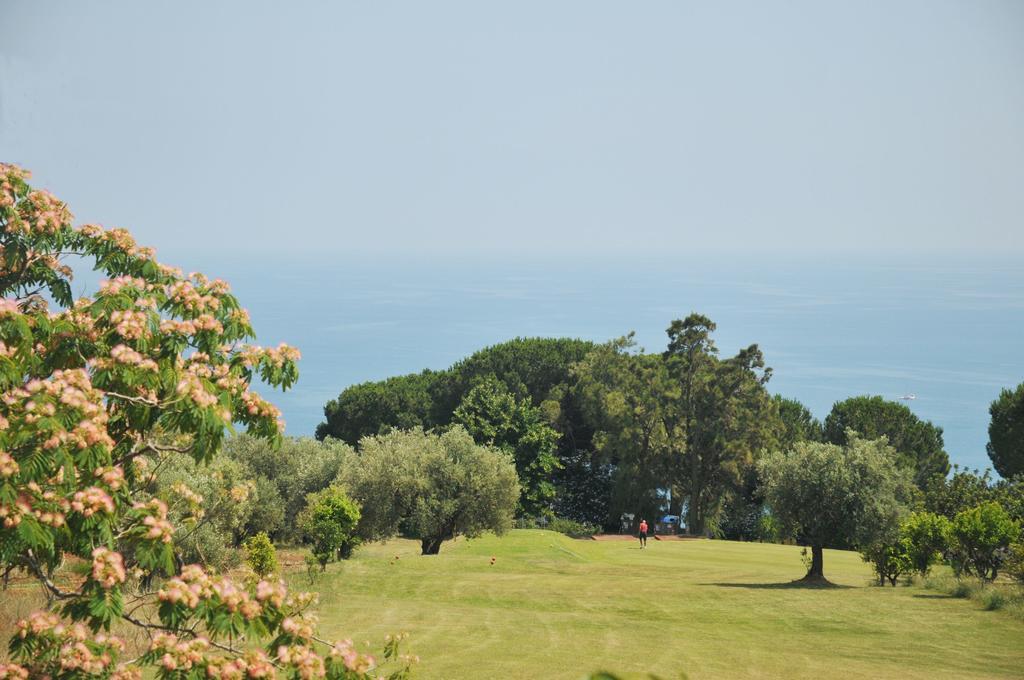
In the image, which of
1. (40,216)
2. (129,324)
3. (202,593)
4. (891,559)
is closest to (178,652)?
(202,593)

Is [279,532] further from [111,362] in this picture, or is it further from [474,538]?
[111,362]

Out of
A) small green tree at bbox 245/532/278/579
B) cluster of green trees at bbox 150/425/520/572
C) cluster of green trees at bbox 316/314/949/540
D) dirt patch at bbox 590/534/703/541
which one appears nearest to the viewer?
small green tree at bbox 245/532/278/579

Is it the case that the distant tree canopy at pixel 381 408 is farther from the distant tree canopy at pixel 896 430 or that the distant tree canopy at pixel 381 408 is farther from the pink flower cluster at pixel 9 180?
the pink flower cluster at pixel 9 180

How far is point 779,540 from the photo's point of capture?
73.8m

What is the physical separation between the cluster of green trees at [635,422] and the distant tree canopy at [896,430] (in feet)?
0.45

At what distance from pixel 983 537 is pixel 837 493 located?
18.5 ft

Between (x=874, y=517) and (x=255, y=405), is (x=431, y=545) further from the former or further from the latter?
(x=255, y=405)

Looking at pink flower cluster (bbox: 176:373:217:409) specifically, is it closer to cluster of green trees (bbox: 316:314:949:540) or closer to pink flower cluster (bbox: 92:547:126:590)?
pink flower cluster (bbox: 92:547:126:590)

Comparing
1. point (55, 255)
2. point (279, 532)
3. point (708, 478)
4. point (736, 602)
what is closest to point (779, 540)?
point (708, 478)

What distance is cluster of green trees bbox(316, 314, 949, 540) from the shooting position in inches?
2972

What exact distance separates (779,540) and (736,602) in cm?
4596

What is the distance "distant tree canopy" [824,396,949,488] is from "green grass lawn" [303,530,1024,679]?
166ft

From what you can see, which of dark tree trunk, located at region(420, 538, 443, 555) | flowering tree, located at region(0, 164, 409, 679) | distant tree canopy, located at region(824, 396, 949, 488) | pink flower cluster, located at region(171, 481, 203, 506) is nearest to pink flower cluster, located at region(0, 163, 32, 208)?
flowering tree, located at region(0, 164, 409, 679)

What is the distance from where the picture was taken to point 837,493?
1399 inches
